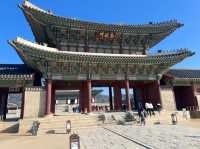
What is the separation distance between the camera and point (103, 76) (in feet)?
65.1

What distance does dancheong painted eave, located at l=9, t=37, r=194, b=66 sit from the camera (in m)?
15.8

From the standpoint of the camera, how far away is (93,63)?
60.2ft

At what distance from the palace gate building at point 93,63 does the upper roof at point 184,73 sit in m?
0.07

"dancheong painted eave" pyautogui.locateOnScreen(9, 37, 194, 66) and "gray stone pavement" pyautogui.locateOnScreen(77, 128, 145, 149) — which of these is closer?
"gray stone pavement" pyautogui.locateOnScreen(77, 128, 145, 149)

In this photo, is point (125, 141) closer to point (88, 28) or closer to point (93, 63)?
point (93, 63)

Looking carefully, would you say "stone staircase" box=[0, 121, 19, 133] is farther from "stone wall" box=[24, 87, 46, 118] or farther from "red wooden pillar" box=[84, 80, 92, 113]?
"red wooden pillar" box=[84, 80, 92, 113]

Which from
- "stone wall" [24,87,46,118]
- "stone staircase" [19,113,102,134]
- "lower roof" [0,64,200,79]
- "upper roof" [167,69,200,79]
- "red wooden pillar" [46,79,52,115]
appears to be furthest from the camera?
"upper roof" [167,69,200,79]

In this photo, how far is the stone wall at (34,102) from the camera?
16328mm

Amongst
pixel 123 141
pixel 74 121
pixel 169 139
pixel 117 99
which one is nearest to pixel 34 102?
pixel 74 121

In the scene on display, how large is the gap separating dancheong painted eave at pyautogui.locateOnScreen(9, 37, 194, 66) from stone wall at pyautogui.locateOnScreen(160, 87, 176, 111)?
10.5 feet

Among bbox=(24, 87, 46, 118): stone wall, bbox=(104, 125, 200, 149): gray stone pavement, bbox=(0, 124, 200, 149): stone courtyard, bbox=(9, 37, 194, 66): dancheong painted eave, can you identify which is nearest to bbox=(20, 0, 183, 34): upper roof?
bbox=(9, 37, 194, 66): dancheong painted eave

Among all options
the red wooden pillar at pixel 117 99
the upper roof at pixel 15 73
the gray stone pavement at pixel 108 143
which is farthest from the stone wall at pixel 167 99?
the upper roof at pixel 15 73

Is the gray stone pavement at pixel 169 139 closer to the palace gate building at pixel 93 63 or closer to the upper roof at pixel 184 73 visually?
the palace gate building at pixel 93 63

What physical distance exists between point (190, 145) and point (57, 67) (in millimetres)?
14225
